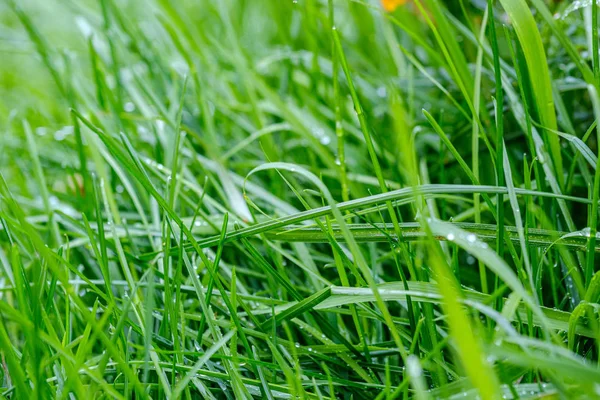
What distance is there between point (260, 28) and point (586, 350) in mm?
1416

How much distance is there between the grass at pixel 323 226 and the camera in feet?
1.62

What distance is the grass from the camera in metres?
0.49

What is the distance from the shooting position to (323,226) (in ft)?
1.91

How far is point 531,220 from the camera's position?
0.63 meters

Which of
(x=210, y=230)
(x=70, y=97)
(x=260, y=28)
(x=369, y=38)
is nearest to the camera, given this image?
(x=210, y=230)

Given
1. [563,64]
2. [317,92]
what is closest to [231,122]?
[317,92]

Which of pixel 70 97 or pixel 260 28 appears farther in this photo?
pixel 260 28

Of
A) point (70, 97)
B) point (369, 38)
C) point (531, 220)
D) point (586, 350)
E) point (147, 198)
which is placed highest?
point (369, 38)

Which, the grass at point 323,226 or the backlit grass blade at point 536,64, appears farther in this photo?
the backlit grass blade at point 536,64

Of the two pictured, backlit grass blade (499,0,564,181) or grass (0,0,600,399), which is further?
backlit grass blade (499,0,564,181)

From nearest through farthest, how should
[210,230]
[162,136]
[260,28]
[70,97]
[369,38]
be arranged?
[210,230]
[162,136]
[70,97]
[369,38]
[260,28]

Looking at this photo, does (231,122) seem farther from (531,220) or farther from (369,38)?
(531,220)

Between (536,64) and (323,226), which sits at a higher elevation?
(536,64)

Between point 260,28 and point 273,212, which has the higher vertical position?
point 260,28
